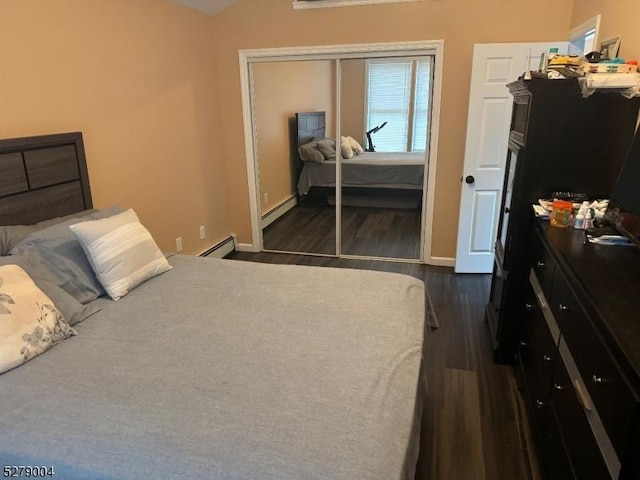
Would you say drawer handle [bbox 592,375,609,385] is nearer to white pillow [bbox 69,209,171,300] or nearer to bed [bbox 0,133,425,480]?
bed [bbox 0,133,425,480]

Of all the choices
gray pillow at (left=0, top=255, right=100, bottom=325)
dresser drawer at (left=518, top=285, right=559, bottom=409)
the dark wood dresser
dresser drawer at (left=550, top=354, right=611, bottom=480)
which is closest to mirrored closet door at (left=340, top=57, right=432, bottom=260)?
dresser drawer at (left=518, top=285, right=559, bottom=409)

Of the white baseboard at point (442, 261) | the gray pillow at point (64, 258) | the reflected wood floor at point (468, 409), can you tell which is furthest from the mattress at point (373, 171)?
the gray pillow at point (64, 258)

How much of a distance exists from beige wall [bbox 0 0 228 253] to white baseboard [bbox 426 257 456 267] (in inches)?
87.5

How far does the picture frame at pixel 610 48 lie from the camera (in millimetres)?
2326

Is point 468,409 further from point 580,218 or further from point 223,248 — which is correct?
point 223,248

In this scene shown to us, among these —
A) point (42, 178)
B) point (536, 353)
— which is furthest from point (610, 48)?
point (42, 178)

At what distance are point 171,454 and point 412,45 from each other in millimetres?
3657

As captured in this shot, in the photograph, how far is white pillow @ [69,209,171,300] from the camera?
2.04m

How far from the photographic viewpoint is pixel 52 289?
1863 mm

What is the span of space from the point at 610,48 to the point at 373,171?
2745 millimetres

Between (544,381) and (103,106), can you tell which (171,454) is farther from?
(103,106)

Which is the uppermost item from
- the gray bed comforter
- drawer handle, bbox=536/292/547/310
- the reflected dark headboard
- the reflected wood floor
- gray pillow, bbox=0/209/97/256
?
the reflected dark headboard

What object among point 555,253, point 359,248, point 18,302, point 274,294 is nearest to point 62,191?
point 18,302

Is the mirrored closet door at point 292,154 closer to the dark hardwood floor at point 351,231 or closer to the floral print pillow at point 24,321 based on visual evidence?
the dark hardwood floor at point 351,231
